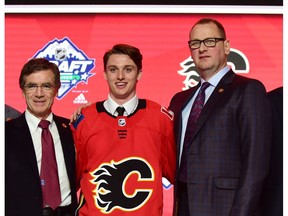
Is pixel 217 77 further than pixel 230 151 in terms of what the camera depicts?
Yes

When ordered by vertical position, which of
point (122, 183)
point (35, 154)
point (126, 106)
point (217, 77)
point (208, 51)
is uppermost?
point (208, 51)

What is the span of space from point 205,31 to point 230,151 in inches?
21.9

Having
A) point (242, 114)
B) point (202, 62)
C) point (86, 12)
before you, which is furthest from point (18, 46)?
point (242, 114)

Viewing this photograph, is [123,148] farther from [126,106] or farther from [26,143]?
[26,143]

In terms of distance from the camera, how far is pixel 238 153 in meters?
2.41

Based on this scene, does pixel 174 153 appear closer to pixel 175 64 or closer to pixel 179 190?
pixel 179 190

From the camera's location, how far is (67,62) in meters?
4.12

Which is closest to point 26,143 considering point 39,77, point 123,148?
point 39,77

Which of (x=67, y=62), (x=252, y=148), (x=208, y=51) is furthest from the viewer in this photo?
(x=67, y=62)

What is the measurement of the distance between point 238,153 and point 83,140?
725 mm

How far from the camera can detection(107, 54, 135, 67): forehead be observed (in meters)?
2.63

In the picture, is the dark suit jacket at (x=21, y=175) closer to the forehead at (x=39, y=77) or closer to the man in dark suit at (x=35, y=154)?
the man in dark suit at (x=35, y=154)

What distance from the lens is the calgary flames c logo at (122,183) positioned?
255 cm

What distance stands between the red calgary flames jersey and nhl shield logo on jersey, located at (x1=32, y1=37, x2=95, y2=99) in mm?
1464
